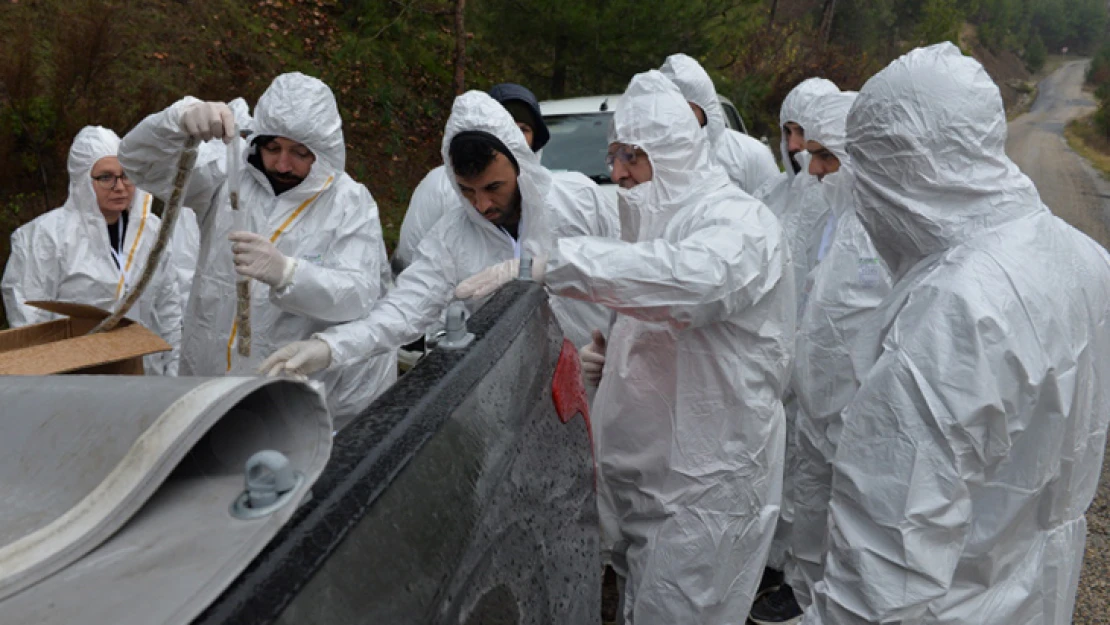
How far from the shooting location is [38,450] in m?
0.92

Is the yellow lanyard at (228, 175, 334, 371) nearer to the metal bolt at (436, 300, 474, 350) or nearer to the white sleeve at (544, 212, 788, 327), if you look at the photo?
the white sleeve at (544, 212, 788, 327)

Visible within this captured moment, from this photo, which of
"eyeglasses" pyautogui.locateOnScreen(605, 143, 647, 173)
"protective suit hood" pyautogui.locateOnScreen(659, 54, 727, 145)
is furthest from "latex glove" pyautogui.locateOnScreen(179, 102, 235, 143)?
"protective suit hood" pyautogui.locateOnScreen(659, 54, 727, 145)

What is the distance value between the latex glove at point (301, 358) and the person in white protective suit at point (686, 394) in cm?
42

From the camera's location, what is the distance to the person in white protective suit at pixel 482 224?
2795 mm

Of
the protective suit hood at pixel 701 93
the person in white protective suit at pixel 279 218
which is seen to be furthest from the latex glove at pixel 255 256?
the protective suit hood at pixel 701 93

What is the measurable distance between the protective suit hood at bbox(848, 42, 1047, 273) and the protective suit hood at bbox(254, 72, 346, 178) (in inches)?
66.6

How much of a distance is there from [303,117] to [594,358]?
116cm

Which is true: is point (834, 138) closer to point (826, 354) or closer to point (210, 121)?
point (826, 354)

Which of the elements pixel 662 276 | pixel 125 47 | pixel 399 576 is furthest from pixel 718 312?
pixel 125 47

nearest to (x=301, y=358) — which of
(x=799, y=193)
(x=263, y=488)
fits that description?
(x=263, y=488)

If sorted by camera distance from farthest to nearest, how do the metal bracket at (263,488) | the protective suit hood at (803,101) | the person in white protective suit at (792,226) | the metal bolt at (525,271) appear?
the protective suit hood at (803,101), the person in white protective suit at (792,226), the metal bolt at (525,271), the metal bracket at (263,488)

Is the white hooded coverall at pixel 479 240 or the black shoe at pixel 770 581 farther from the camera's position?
the black shoe at pixel 770 581

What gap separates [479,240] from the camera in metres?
2.96

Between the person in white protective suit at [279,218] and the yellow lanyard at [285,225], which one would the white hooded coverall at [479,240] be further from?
the yellow lanyard at [285,225]
